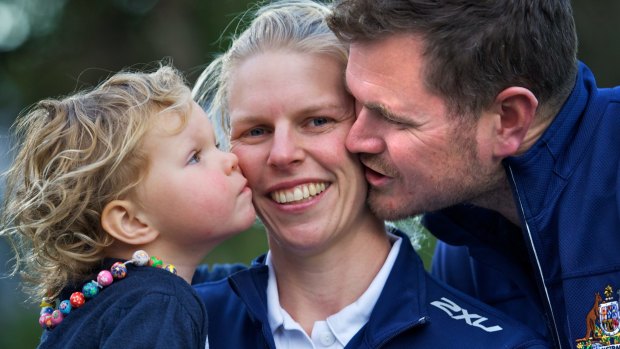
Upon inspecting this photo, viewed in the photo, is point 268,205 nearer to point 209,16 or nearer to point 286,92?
point 286,92

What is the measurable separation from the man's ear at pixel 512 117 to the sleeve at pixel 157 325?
1.20 meters

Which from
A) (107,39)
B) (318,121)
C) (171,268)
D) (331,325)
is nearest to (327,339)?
(331,325)

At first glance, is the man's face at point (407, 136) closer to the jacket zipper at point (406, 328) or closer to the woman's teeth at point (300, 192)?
the woman's teeth at point (300, 192)

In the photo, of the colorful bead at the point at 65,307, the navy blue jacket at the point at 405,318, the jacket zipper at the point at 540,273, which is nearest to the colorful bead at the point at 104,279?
the colorful bead at the point at 65,307

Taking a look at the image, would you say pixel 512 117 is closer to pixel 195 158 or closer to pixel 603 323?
pixel 603 323

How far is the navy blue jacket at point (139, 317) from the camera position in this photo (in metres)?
2.18

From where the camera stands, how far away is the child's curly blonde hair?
7.87 ft

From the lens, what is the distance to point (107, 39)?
9.02 meters

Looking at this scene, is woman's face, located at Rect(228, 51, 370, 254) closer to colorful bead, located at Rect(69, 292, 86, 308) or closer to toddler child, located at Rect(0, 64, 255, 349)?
toddler child, located at Rect(0, 64, 255, 349)

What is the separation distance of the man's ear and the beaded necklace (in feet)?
3.86

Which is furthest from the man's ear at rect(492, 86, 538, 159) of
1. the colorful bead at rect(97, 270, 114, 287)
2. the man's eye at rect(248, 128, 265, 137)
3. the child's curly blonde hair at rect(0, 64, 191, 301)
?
the colorful bead at rect(97, 270, 114, 287)

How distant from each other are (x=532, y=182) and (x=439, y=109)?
39cm

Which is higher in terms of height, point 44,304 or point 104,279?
point 104,279

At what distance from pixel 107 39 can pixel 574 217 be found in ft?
23.3
